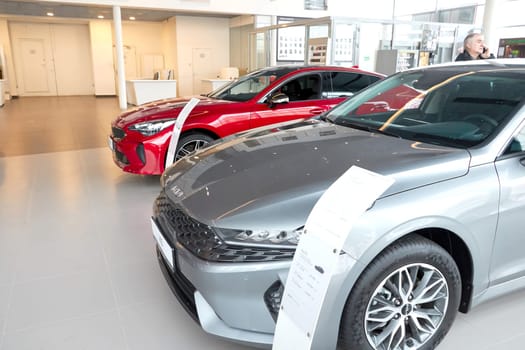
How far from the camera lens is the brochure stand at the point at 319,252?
1147mm

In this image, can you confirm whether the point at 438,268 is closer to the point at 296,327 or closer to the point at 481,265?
the point at 481,265

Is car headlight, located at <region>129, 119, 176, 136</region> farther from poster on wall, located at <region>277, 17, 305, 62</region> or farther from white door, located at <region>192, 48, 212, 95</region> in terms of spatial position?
white door, located at <region>192, 48, 212, 95</region>

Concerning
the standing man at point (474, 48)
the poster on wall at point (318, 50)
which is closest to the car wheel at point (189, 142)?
the standing man at point (474, 48)

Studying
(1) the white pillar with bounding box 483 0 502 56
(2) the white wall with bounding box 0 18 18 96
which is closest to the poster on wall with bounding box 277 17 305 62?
(1) the white pillar with bounding box 483 0 502 56

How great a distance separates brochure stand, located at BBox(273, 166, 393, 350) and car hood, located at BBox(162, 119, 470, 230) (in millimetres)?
235

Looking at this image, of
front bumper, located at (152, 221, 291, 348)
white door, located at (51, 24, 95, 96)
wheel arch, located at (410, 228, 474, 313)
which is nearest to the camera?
front bumper, located at (152, 221, 291, 348)

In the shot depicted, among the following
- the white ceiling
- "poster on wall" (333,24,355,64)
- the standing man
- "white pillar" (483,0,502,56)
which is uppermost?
the white ceiling

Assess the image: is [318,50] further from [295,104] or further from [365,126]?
[365,126]

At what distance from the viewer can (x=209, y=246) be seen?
1.51m

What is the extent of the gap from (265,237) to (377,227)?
395 millimetres

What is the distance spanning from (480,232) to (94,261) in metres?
2.20

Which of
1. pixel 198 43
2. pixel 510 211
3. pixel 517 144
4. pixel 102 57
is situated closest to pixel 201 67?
pixel 198 43

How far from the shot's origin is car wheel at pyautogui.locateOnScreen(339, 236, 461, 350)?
1452mm

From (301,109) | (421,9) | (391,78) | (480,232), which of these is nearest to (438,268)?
(480,232)
